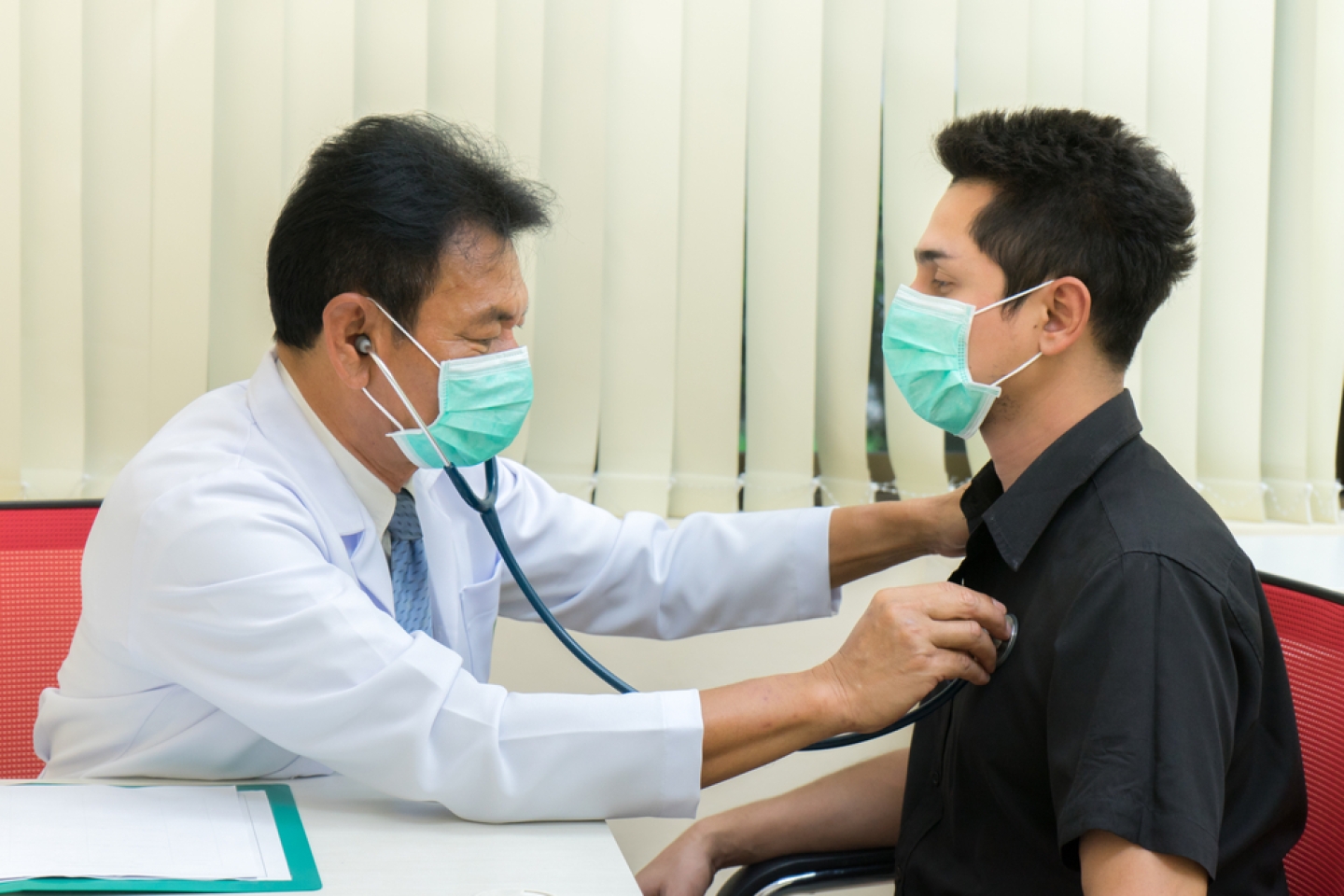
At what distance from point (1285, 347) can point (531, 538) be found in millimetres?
1389

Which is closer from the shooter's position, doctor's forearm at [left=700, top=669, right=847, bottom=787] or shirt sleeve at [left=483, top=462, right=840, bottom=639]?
doctor's forearm at [left=700, top=669, right=847, bottom=787]

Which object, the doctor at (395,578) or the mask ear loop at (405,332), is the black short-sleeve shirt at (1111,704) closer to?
the doctor at (395,578)

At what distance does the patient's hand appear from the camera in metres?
1.25

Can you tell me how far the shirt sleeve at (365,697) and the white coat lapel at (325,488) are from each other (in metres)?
0.12

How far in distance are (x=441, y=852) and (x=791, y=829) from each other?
0.51 metres

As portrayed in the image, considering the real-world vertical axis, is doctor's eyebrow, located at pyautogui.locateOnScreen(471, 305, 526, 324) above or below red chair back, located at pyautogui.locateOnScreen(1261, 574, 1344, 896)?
above

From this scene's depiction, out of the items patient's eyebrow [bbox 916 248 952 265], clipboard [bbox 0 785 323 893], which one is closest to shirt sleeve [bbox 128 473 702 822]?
clipboard [bbox 0 785 323 893]

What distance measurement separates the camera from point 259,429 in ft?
3.84

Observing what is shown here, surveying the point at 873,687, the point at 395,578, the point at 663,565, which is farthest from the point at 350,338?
the point at 873,687

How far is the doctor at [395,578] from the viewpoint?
990 mm

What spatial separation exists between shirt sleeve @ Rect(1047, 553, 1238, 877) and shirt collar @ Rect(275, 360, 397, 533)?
0.75 meters

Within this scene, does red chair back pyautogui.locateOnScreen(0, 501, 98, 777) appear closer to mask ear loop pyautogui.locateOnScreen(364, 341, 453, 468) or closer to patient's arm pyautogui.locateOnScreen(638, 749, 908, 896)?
mask ear loop pyautogui.locateOnScreen(364, 341, 453, 468)

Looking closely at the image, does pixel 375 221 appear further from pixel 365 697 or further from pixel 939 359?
pixel 939 359

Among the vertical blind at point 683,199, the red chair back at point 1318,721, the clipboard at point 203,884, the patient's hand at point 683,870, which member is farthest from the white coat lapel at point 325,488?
the red chair back at point 1318,721
